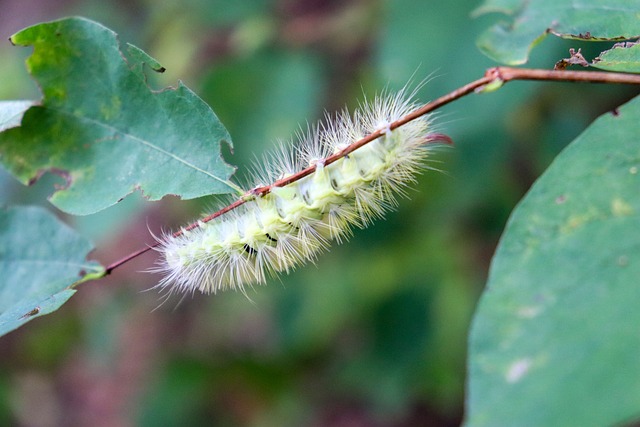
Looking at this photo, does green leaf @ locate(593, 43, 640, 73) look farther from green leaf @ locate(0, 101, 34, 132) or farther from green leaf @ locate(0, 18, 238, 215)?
green leaf @ locate(0, 101, 34, 132)

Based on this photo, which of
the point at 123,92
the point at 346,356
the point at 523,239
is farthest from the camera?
the point at 346,356

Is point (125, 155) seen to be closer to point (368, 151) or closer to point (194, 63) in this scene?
point (368, 151)

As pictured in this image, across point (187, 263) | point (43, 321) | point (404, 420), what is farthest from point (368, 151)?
point (43, 321)

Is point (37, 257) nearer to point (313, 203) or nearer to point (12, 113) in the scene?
point (12, 113)

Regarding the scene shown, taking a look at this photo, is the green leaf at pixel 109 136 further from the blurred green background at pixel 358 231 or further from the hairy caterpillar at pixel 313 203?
the blurred green background at pixel 358 231

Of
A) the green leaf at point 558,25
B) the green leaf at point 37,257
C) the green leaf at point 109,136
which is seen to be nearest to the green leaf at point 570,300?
the green leaf at point 558,25

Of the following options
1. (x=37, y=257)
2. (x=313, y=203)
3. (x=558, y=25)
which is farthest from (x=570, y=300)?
(x=37, y=257)

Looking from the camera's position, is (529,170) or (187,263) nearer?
(187,263)
